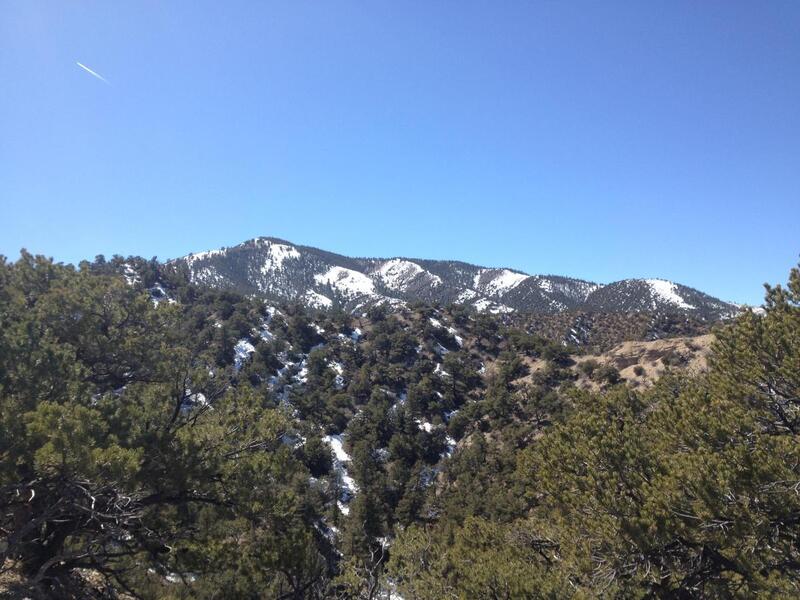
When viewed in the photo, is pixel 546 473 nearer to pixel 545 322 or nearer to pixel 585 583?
pixel 585 583

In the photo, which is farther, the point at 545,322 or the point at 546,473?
the point at 545,322

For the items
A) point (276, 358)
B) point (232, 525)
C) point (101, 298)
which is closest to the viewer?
point (232, 525)

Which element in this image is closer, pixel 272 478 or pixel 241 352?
pixel 272 478

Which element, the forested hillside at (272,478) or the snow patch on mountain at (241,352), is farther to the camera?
the snow patch on mountain at (241,352)

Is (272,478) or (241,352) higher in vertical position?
(241,352)

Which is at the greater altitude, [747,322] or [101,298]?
[101,298]

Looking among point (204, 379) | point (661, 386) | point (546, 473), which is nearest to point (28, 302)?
point (204, 379)

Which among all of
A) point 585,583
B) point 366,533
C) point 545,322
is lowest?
point 366,533

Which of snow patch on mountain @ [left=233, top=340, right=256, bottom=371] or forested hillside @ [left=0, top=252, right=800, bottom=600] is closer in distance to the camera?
forested hillside @ [left=0, top=252, right=800, bottom=600]

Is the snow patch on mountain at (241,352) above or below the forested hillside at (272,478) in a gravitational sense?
above

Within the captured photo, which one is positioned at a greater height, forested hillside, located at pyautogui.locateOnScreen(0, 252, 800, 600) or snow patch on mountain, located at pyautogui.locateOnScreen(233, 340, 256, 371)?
snow patch on mountain, located at pyautogui.locateOnScreen(233, 340, 256, 371)

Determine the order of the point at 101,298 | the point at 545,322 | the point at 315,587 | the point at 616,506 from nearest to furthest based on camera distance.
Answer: the point at 616,506 < the point at 315,587 < the point at 101,298 < the point at 545,322

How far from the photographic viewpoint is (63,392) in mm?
8070

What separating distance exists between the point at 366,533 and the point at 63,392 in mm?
28456
